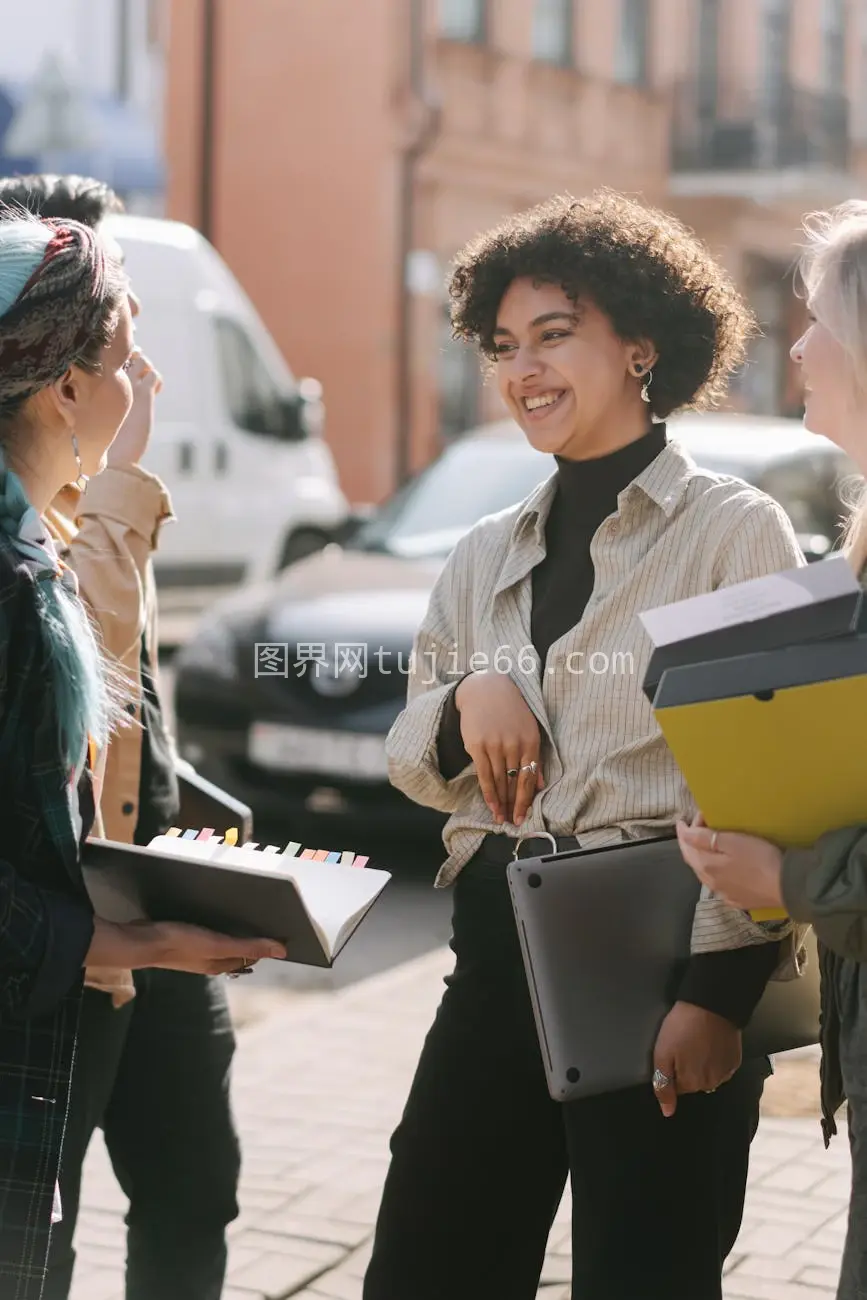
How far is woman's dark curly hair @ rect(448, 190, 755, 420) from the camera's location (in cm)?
278

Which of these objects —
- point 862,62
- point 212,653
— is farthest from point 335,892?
point 862,62

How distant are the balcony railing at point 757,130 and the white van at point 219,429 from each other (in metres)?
13.6

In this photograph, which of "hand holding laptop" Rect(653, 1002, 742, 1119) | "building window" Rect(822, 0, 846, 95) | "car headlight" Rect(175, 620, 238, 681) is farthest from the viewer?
"building window" Rect(822, 0, 846, 95)

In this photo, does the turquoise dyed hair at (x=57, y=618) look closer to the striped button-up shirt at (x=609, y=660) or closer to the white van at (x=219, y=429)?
the striped button-up shirt at (x=609, y=660)

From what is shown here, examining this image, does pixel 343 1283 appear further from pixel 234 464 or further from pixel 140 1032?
pixel 234 464

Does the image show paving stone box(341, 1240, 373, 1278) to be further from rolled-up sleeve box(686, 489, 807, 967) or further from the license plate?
the license plate

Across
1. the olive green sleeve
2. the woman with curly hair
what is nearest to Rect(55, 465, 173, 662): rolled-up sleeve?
the woman with curly hair

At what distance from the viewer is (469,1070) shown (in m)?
2.72

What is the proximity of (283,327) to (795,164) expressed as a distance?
8649 mm

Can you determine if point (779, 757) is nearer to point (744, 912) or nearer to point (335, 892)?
point (744, 912)

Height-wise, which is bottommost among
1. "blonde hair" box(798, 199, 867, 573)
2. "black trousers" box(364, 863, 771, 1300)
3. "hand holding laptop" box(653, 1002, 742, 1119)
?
"black trousers" box(364, 863, 771, 1300)

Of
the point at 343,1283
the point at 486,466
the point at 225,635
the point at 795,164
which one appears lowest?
the point at 343,1283

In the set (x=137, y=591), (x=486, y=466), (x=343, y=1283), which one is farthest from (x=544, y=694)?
(x=486, y=466)

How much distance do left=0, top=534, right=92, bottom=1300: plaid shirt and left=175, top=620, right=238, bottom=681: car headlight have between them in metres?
5.30
